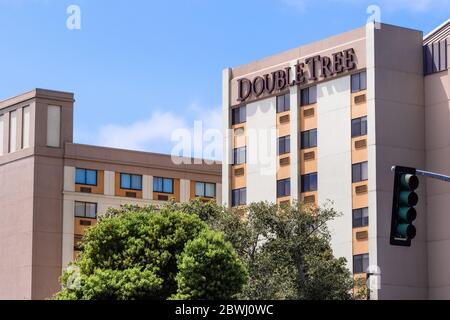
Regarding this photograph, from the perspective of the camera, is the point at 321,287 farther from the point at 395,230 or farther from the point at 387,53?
the point at 395,230

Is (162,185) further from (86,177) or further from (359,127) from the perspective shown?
(359,127)

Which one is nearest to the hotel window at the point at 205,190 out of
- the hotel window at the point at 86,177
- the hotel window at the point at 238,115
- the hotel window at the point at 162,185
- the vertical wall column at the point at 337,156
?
the hotel window at the point at 162,185

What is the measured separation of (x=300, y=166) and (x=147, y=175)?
27311mm

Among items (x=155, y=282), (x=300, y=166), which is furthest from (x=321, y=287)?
(x=300, y=166)

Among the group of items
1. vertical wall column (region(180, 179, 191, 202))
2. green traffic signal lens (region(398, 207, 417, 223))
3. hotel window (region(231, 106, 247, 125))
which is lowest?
green traffic signal lens (region(398, 207, 417, 223))

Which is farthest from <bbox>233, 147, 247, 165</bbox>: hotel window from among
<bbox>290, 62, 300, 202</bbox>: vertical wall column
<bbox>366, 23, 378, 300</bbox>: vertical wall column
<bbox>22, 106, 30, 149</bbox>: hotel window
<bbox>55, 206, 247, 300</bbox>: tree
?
<bbox>22, 106, 30, 149</bbox>: hotel window

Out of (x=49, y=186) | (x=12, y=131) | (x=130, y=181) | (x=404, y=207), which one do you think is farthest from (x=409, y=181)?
(x=12, y=131)

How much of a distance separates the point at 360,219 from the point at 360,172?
324 centimetres

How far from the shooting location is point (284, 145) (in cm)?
8450

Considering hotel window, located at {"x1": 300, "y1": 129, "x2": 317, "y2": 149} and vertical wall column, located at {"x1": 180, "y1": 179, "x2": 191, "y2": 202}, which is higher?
hotel window, located at {"x1": 300, "y1": 129, "x2": 317, "y2": 149}

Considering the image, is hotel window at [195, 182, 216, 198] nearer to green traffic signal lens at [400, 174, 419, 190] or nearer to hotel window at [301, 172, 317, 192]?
hotel window at [301, 172, 317, 192]

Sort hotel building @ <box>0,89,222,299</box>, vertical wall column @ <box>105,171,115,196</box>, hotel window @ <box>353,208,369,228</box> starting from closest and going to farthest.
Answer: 1. hotel window @ <box>353,208,369,228</box>
2. hotel building @ <box>0,89,222,299</box>
3. vertical wall column @ <box>105,171,115,196</box>

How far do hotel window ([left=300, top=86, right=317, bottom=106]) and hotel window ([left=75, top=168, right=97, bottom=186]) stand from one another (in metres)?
27.6

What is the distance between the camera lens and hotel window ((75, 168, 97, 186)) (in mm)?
103750
